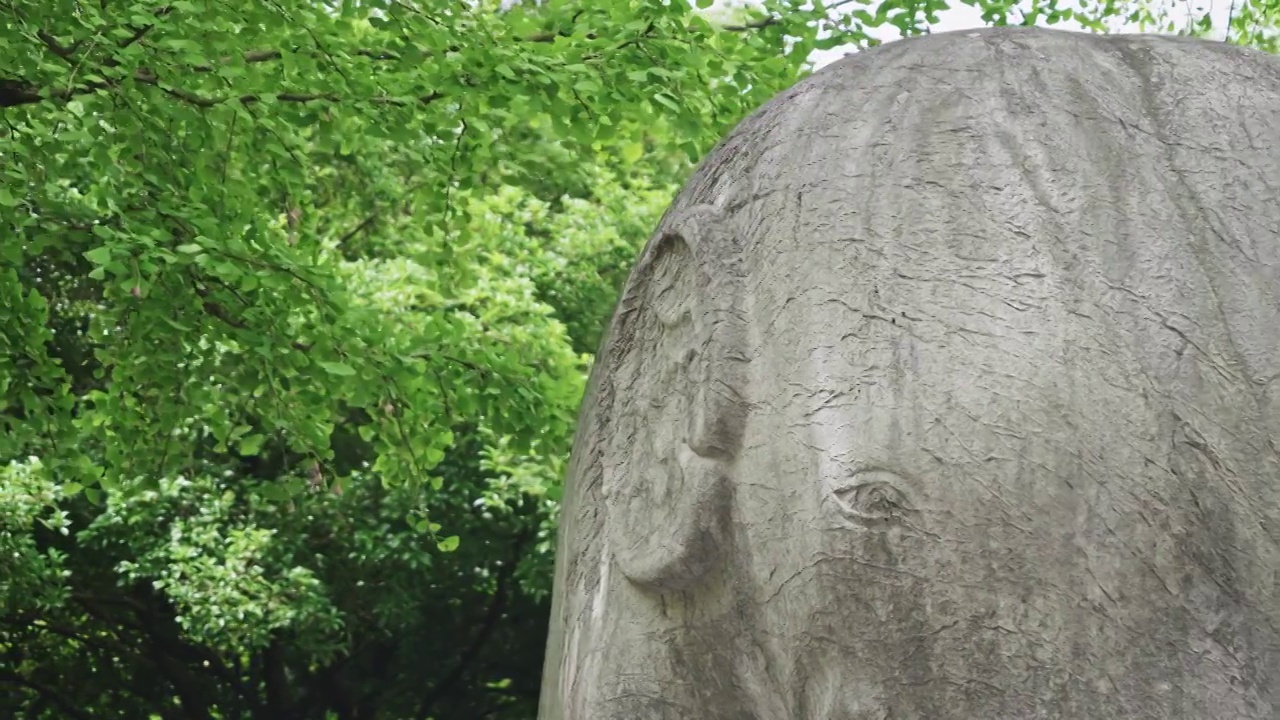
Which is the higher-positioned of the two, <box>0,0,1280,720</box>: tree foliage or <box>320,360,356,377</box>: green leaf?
<box>0,0,1280,720</box>: tree foliage

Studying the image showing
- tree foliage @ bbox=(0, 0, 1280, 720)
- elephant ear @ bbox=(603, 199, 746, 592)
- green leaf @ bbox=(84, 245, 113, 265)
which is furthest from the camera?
tree foliage @ bbox=(0, 0, 1280, 720)

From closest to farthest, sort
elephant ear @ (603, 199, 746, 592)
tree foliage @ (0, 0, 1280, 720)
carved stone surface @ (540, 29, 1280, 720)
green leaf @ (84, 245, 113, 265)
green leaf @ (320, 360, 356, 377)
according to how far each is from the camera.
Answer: carved stone surface @ (540, 29, 1280, 720)
elephant ear @ (603, 199, 746, 592)
green leaf @ (84, 245, 113, 265)
tree foliage @ (0, 0, 1280, 720)
green leaf @ (320, 360, 356, 377)

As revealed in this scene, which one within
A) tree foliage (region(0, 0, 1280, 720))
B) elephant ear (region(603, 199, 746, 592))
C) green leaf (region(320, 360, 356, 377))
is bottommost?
elephant ear (region(603, 199, 746, 592))

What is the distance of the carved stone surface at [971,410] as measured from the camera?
157 centimetres

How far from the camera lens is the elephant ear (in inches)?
70.2

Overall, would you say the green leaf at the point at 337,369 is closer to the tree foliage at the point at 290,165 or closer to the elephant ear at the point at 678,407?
the tree foliage at the point at 290,165

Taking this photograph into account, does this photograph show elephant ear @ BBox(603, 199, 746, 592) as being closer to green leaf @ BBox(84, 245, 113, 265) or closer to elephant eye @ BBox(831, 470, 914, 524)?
elephant eye @ BBox(831, 470, 914, 524)

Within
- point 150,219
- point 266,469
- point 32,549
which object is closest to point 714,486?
point 150,219

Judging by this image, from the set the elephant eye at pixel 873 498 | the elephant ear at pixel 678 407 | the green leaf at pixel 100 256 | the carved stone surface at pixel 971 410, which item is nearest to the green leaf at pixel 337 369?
the green leaf at pixel 100 256

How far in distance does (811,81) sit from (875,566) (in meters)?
0.70

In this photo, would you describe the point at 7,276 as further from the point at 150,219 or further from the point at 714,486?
the point at 714,486

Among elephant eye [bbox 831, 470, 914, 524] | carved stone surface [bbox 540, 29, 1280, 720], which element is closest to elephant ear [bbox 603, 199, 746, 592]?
carved stone surface [bbox 540, 29, 1280, 720]

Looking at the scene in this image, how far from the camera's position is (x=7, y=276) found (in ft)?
22.2

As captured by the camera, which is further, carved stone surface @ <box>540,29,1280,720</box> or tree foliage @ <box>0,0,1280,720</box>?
tree foliage @ <box>0,0,1280,720</box>
